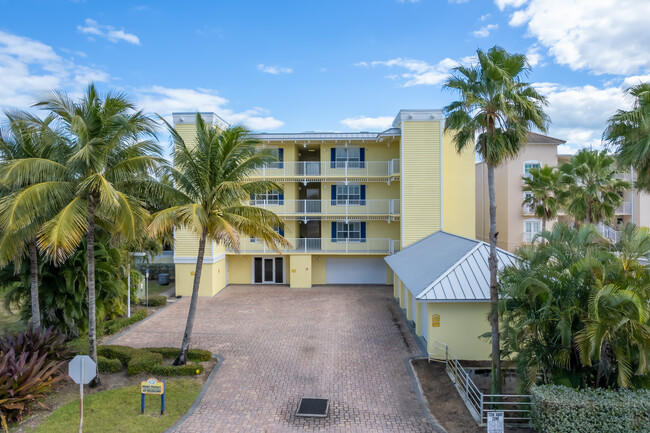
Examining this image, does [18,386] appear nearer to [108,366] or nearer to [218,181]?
[108,366]

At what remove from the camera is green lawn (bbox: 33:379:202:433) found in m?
9.69

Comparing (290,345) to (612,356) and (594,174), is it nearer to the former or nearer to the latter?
(612,356)

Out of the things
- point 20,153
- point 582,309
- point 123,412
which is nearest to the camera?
point 582,309

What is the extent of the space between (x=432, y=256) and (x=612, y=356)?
32.1 ft

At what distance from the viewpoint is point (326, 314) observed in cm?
2048

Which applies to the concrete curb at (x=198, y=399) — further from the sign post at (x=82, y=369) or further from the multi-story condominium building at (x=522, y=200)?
the multi-story condominium building at (x=522, y=200)

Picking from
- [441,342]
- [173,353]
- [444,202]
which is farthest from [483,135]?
[444,202]

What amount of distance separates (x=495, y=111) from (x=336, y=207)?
17387mm

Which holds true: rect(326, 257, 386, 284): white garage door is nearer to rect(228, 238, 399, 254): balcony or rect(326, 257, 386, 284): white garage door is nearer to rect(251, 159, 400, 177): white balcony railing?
rect(228, 238, 399, 254): balcony

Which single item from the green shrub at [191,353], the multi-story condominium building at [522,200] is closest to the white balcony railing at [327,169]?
the multi-story condominium building at [522,200]

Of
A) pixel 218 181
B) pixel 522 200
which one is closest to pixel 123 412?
pixel 218 181

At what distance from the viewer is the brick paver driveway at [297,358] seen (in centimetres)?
1022

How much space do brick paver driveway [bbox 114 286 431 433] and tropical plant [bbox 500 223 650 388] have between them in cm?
328

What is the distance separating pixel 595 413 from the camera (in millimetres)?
8320
